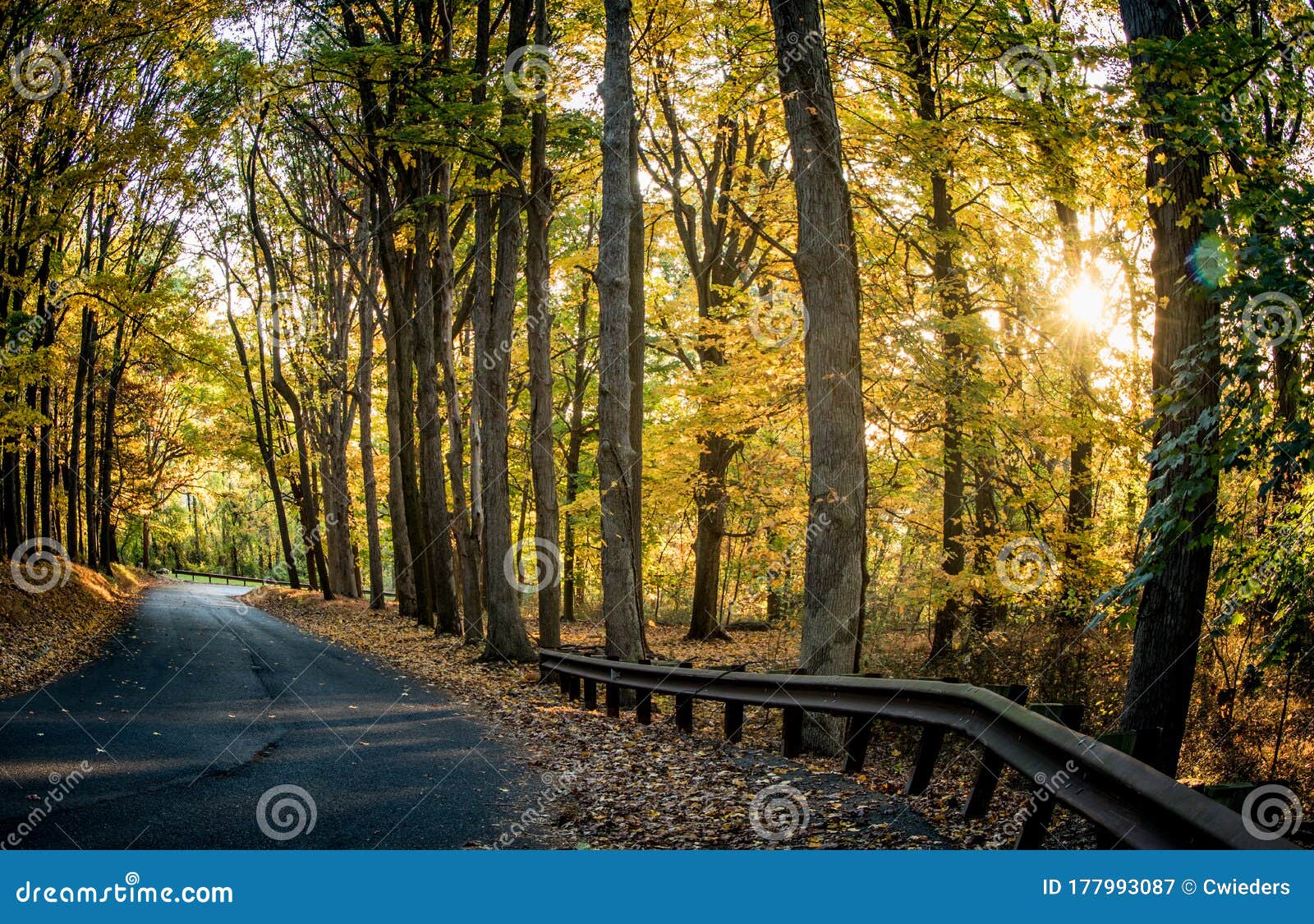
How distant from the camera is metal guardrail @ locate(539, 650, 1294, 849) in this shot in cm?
338

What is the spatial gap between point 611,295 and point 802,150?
12.9 ft

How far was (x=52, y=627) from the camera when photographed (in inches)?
698

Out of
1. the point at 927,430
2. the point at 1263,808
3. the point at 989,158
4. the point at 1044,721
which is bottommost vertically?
the point at 1263,808

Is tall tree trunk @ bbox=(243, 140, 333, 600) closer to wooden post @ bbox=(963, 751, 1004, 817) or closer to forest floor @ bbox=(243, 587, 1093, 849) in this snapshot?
forest floor @ bbox=(243, 587, 1093, 849)

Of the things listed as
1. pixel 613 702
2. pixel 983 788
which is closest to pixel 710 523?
pixel 613 702

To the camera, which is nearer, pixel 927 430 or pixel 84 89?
pixel 927 430

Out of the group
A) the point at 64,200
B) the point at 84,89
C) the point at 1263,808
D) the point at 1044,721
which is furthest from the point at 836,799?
the point at 84,89

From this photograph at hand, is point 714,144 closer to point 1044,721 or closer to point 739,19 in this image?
point 739,19

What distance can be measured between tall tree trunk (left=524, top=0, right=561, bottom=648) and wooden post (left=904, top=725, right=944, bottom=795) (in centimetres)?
957

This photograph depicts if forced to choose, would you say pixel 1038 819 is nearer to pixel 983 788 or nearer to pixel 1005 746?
pixel 1005 746

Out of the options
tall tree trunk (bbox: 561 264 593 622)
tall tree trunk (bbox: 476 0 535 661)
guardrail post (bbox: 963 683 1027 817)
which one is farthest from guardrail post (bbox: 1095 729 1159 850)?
tall tree trunk (bbox: 561 264 593 622)

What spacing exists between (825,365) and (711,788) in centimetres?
443

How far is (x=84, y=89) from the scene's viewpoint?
58.5 feet

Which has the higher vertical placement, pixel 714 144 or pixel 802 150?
pixel 714 144
